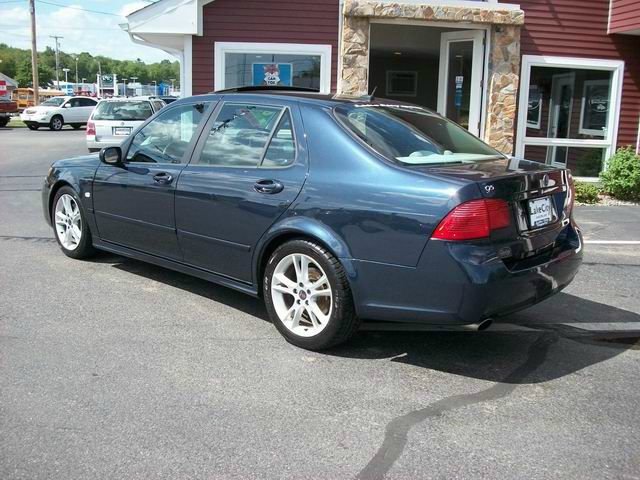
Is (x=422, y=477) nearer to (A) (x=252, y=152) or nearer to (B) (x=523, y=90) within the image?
(A) (x=252, y=152)

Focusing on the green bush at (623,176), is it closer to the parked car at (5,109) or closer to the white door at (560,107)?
the white door at (560,107)

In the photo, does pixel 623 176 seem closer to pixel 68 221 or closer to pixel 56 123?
pixel 68 221

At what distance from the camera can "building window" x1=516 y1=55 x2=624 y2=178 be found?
37.4 feet

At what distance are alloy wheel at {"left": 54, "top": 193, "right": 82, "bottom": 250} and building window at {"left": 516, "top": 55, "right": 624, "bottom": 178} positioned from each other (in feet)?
25.8

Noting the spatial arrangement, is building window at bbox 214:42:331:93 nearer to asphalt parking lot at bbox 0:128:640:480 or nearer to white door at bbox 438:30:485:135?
white door at bbox 438:30:485:135


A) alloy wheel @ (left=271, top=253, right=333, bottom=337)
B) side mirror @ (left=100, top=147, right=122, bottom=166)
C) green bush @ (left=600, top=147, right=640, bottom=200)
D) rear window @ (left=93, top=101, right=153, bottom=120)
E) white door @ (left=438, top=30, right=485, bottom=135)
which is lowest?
alloy wheel @ (left=271, top=253, right=333, bottom=337)

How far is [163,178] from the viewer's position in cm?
504

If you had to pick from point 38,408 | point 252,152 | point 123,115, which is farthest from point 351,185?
point 123,115

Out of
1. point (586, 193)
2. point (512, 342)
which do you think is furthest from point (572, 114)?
point (512, 342)

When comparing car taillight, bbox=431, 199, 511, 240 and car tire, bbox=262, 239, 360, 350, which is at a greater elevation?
car taillight, bbox=431, 199, 511, 240

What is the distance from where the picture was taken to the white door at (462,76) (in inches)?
426

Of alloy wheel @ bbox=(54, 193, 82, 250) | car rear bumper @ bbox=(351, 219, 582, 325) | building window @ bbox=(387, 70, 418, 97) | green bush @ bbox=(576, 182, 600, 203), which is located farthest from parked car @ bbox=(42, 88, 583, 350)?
building window @ bbox=(387, 70, 418, 97)

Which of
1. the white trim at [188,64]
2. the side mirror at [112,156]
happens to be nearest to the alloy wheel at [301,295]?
the side mirror at [112,156]

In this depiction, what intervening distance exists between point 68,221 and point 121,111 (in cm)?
1073
